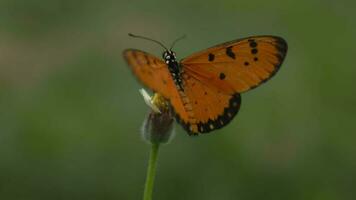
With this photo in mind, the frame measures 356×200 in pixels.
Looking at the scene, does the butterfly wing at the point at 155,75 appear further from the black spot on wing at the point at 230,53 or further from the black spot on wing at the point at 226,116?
the black spot on wing at the point at 230,53

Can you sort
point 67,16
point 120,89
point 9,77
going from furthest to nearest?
1. point 67,16
2. point 9,77
3. point 120,89

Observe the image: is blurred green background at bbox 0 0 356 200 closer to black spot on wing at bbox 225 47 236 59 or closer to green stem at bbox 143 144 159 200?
black spot on wing at bbox 225 47 236 59

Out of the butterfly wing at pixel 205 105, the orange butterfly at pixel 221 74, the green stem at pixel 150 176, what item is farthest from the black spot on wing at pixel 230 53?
the green stem at pixel 150 176

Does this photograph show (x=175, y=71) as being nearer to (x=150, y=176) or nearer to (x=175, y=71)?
(x=175, y=71)

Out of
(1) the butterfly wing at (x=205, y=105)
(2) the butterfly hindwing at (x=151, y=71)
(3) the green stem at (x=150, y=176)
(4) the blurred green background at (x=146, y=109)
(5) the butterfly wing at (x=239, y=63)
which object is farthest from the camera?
(4) the blurred green background at (x=146, y=109)

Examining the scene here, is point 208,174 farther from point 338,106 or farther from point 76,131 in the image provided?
point 338,106

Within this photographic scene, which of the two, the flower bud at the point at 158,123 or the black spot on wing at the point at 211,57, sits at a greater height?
Answer: the black spot on wing at the point at 211,57

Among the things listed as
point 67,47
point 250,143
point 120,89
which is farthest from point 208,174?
point 67,47
